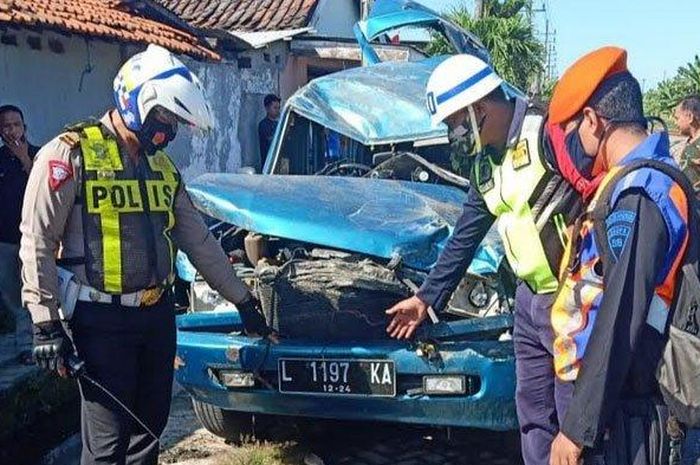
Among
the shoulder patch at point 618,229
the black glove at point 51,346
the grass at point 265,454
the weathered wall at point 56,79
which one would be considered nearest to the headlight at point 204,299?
the grass at point 265,454

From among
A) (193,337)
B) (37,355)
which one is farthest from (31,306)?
(193,337)

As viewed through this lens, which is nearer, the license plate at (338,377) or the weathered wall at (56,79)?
the license plate at (338,377)

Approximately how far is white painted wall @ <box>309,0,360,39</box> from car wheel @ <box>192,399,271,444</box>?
12974mm

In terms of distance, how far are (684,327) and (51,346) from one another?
2.04 meters

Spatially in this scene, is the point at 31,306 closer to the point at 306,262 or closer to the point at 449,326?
the point at 306,262

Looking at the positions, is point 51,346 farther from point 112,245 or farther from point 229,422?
point 229,422

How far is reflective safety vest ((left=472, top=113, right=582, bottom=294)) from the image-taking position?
2963mm

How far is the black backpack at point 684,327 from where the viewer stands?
7.16ft

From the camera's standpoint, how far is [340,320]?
3971mm

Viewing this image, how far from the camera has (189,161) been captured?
489 inches

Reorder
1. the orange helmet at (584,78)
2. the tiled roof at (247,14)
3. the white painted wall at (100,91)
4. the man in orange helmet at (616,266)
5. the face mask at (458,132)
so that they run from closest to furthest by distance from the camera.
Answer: the man in orange helmet at (616,266) < the orange helmet at (584,78) < the face mask at (458,132) < the white painted wall at (100,91) < the tiled roof at (247,14)

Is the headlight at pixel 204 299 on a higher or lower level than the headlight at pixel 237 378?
higher

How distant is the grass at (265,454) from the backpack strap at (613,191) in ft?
8.63

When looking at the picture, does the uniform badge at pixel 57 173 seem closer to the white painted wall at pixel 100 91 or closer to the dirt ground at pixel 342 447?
the dirt ground at pixel 342 447
